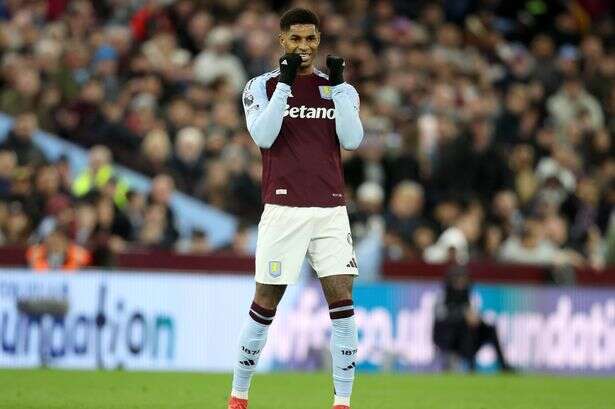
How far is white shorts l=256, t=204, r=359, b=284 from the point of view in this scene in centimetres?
978

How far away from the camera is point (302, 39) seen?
9.86 meters

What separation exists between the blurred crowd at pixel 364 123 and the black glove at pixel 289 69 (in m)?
8.22

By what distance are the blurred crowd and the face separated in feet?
26.5

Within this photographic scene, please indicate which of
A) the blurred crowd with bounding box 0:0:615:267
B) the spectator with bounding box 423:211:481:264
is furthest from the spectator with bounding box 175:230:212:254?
the spectator with bounding box 423:211:481:264

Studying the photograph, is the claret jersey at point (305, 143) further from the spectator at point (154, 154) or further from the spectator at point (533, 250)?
the spectator at point (533, 250)

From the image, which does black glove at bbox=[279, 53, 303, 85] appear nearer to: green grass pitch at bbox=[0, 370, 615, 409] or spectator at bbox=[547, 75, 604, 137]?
green grass pitch at bbox=[0, 370, 615, 409]

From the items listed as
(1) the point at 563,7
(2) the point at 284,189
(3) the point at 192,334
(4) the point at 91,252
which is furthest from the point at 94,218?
(1) the point at 563,7

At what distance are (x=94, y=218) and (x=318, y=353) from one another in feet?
10.6

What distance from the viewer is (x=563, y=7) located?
2814 cm

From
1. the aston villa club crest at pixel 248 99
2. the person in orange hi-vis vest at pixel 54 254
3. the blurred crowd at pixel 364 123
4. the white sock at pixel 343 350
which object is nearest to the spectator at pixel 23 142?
the blurred crowd at pixel 364 123

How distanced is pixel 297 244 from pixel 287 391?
3.75 m

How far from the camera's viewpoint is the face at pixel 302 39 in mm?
9844

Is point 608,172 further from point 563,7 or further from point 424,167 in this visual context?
point 563,7

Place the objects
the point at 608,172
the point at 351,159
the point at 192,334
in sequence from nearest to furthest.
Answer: the point at 192,334
the point at 351,159
the point at 608,172
